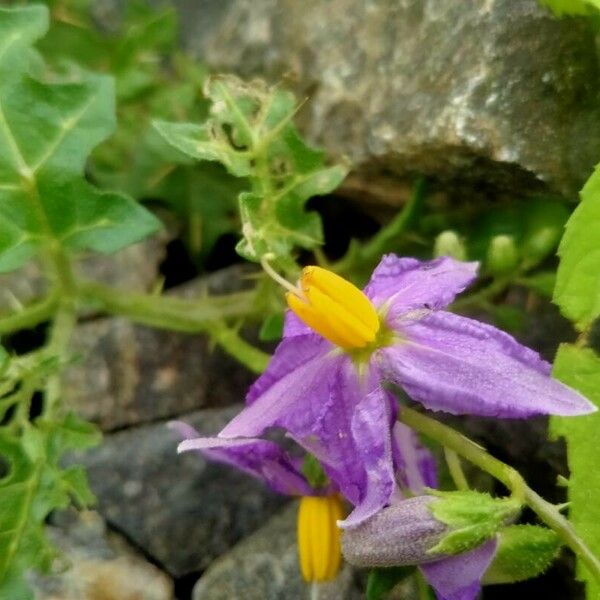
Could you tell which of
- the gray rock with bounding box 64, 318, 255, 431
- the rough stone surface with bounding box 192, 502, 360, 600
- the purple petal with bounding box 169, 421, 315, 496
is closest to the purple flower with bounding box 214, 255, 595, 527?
the purple petal with bounding box 169, 421, 315, 496

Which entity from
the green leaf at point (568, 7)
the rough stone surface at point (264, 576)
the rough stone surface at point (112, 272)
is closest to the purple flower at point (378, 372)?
the rough stone surface at point (264, 576)

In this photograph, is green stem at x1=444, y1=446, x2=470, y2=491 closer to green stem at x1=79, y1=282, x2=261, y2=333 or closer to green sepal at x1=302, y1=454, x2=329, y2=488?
green sepal at x1=302, y1=454, x2=329, y2=488

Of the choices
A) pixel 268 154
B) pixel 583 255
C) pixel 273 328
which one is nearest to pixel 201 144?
pixel 268 154

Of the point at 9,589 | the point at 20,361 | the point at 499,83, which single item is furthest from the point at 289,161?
the point at 9,589

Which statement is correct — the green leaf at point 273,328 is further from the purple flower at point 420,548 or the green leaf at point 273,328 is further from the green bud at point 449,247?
the purple flower at point 420,548

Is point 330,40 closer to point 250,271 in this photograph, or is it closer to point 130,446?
point 250,271

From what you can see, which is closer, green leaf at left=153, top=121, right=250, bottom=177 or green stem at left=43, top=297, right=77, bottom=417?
green leaf at left=153, top=121, right=250, bottom=177
